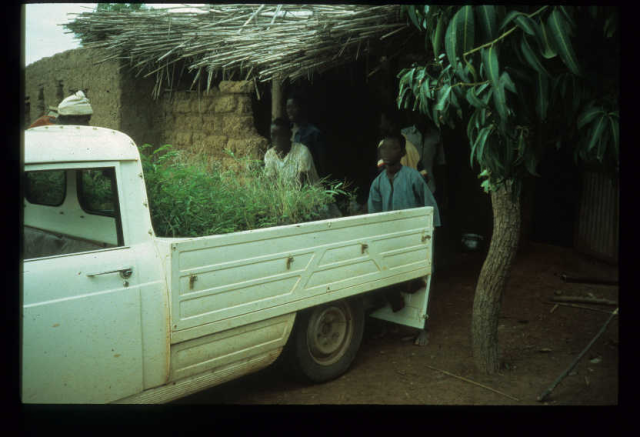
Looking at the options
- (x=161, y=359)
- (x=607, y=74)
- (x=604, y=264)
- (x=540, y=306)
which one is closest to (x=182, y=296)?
(x=161, y=359)

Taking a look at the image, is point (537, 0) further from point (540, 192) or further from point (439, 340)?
point (540, 192)

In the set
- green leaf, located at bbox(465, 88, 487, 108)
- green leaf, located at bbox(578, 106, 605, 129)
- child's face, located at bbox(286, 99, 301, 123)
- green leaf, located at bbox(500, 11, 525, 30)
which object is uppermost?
child's face, located at bbox(286, 99, 301, 123)

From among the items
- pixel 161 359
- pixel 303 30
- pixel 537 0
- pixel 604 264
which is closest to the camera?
pixel 537 0

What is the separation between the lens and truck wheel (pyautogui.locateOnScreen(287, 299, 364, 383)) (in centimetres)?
356

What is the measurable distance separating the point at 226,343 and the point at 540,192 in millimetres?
5571

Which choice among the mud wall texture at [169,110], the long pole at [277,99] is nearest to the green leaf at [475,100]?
the mud wall texture at [169,110]

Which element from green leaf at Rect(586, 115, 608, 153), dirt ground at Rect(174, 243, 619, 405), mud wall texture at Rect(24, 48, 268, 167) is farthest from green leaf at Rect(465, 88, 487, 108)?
mud wall texture at Rect(24, 48, 268, 167)

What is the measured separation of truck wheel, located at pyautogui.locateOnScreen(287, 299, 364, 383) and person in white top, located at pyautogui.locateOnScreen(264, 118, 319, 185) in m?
1.56

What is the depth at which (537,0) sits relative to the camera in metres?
2.46

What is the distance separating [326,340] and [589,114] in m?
2.18

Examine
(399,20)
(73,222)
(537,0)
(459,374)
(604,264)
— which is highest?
(399,20)

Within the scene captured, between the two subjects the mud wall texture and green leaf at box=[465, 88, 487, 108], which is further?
the mud wall texture

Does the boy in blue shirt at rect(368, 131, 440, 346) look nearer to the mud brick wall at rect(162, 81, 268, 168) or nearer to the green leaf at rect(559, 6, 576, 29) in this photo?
the mud brick wall at rect(162, 81, 268, 168)

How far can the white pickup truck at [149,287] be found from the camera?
2.48 metres
